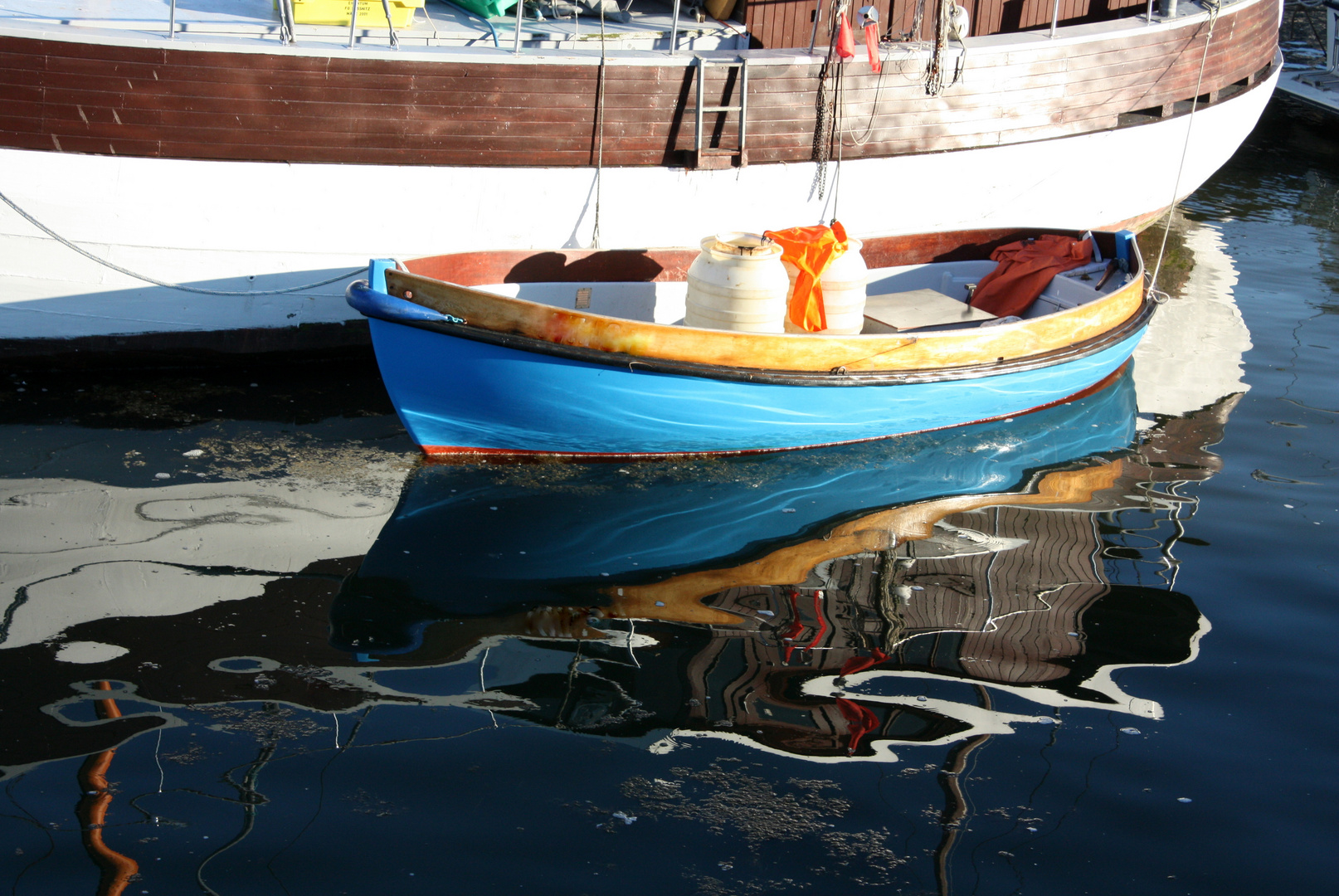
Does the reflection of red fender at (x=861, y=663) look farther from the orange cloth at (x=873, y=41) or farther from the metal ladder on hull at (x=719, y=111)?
the orange cloth at (x=873, y=41)

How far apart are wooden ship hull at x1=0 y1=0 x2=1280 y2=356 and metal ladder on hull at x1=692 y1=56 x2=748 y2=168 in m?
0.02

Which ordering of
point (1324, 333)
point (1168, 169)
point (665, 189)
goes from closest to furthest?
point (665, 189) → point (1324, 333) → point (1168, 169)

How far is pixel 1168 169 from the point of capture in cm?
1114

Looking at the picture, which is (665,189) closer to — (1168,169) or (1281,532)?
(1281,532)

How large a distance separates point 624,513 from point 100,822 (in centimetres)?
328

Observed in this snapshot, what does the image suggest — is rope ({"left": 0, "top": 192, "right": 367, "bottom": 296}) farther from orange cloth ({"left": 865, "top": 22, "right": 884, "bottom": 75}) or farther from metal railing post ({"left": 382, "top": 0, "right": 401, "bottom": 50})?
orange cloth ({"left": 865, "top": 22, "right": 884, "bottom": 75})

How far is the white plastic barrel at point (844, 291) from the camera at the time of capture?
24.9 ft

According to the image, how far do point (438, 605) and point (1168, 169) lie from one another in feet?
29.8

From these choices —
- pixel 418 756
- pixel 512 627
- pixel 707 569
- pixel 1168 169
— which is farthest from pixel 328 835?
pixel 1168 169

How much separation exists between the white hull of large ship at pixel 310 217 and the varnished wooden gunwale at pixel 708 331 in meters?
0.64

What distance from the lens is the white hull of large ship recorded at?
733 centimetres

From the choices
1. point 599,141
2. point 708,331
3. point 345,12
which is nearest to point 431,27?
point 345,12

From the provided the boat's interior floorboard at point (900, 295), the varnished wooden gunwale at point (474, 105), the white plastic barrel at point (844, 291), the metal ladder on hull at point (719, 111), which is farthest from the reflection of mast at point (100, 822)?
the metal ladder on hull at point (719, 111)

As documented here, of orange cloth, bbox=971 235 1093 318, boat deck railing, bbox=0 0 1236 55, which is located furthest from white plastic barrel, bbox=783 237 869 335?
boat deck railing, bbox=0 0 1236 55
